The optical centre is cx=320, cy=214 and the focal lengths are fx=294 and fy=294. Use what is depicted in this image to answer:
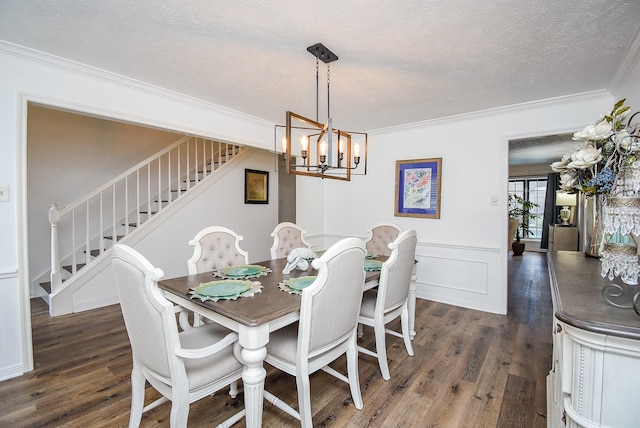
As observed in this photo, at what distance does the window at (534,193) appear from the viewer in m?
8.24

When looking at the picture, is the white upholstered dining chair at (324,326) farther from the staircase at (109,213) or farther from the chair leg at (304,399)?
the staircase at (109,213)

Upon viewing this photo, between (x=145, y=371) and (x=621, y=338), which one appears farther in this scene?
(x=145, y=371)

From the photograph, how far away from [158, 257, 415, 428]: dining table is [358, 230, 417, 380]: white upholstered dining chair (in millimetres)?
719

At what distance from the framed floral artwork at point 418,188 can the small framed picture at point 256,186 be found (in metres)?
2.43

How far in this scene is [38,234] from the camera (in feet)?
12.3

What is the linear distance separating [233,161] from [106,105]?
236 cm

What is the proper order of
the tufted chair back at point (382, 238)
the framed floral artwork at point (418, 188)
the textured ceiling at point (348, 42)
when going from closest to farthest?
the textured ceiling at point (348, 42)
the tufted chair back at point (382, 238)
the framed floral artwork at point (418, 188)

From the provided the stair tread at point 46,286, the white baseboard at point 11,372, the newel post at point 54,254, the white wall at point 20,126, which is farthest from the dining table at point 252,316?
the stair tread at point 46,286

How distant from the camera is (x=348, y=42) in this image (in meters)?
1.97

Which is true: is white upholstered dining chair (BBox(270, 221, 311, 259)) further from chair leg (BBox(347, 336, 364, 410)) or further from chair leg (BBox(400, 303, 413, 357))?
chair leg (BBox(347, 336, 364, 410))

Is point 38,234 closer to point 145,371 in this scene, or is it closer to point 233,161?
point 233,161

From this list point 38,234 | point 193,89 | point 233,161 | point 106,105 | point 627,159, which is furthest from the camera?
point 233,161

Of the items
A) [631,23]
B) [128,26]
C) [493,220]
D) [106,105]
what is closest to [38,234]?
[106,105]

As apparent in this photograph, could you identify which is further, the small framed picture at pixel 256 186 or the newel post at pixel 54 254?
the small framed picture at pixel 256 186
